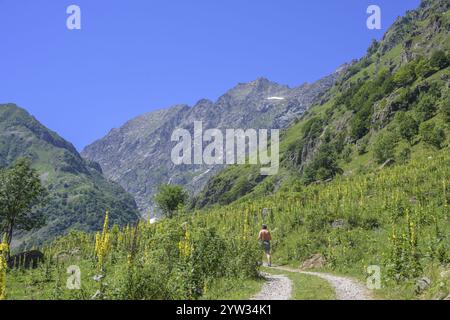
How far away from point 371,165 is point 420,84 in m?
34.4

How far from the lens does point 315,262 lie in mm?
29016

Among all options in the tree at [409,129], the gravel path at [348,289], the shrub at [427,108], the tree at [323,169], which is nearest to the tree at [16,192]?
the gravel path at [348,289]

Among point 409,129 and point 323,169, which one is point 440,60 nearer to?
point 409,129

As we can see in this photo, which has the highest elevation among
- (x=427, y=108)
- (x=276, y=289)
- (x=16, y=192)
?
(x=427, y=108)

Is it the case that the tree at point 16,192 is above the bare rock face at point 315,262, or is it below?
above

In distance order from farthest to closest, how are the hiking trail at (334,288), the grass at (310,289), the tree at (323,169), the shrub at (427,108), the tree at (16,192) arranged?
the tree at (323,169) → the shrub at (427,108) → the tree at (16,192) → the hiking trail at (334,288) → the grass at (310,289)

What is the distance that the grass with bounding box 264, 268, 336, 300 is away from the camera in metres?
16.4

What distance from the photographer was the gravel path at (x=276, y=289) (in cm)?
1684

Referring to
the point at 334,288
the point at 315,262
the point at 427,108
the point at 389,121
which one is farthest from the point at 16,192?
the point at 389,121

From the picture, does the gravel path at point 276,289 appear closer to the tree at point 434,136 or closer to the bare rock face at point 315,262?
the bare rock face at point 315,262

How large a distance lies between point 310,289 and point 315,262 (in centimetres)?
1111

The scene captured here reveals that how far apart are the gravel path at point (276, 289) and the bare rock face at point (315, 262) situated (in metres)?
4.96
